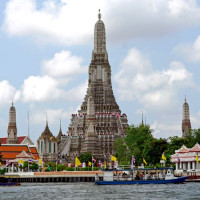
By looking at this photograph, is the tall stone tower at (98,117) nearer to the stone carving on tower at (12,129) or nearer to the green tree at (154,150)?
the stone carving on tower at (12,129)

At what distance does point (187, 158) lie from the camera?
387 ft

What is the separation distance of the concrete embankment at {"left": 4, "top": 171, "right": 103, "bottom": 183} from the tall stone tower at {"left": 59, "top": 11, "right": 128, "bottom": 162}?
Result: 115 ft

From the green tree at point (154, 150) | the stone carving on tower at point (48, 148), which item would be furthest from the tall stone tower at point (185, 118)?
the green tree at point (154, 150)

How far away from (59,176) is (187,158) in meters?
23.5

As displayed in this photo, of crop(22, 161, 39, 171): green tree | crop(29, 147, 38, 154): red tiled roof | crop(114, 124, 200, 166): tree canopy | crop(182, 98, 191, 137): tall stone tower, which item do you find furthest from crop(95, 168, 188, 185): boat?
crop(182, 98, 191, 137): tall stone tower

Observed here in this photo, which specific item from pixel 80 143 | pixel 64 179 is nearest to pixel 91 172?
pixel 64 179

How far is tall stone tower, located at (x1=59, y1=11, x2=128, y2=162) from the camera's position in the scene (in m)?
168

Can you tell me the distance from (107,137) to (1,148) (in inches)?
1030

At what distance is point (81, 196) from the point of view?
7819cm

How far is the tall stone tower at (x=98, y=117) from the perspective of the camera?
167875 millimetres

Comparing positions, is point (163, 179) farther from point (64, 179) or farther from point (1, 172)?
point (1, 172)

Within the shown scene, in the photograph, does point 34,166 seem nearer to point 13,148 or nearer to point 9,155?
point 9,155

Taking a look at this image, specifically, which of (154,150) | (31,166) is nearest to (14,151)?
(31,166)

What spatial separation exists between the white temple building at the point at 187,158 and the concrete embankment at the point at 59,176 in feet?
43.9
